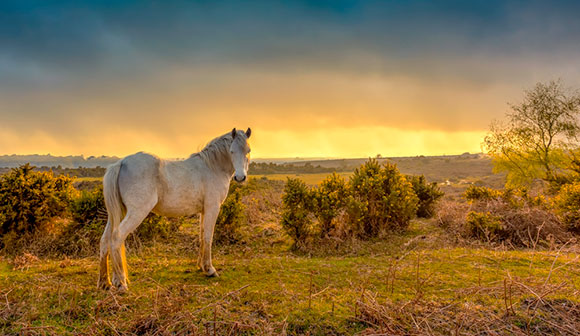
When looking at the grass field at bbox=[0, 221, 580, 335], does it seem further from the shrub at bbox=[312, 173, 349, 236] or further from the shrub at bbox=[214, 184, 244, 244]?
the shrub at bbox=[312, 173, 349, 236]

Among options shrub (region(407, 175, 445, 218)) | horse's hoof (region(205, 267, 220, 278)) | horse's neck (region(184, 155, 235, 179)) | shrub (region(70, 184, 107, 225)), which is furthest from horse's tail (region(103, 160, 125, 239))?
shrub (region(407, 175, 445, 218))

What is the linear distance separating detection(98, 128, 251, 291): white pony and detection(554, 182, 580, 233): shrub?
9.25 meters

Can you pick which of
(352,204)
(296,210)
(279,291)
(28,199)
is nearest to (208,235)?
(279,291)

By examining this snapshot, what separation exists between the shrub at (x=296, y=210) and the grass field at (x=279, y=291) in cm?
65

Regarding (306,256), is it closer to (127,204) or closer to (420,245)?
(420,245)

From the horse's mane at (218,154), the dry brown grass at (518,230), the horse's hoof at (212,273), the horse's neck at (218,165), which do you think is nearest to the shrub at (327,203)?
the horse's neck at (218,165)

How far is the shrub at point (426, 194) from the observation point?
10918 millimetres

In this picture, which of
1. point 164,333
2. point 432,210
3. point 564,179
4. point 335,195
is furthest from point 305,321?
point 564,179

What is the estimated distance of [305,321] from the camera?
3174 millimetres

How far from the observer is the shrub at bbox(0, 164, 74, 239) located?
22.2 ft

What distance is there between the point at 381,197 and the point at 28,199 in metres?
9.17

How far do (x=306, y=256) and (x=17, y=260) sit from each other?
5.70m

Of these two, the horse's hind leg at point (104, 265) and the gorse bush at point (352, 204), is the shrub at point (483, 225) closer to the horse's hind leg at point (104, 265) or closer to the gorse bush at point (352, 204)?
the gorse bush at point (352, 204)

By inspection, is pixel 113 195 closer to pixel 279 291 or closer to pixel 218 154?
pixel 218 154
